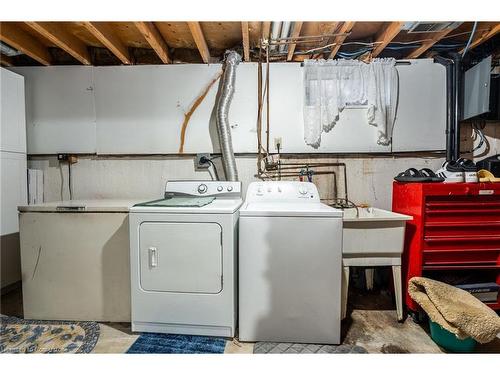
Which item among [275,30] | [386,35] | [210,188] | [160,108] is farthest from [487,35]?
[160,108]

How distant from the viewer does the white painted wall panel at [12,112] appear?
221cm

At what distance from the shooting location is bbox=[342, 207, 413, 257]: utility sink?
1802 millimetres

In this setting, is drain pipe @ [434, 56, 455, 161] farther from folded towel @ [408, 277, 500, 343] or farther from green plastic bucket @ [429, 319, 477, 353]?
green plastic bucket @ [429, 319, 477, 353]

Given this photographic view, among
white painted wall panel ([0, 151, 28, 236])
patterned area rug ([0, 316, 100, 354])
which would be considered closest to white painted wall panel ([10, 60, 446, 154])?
white painted wall panel ([0, 151, 28, 236])

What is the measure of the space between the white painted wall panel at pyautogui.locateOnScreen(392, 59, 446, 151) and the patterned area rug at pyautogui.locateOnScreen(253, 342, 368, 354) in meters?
1.89

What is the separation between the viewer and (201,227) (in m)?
→ 1.61

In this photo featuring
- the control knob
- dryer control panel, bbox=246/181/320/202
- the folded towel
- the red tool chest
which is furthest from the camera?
the control knob

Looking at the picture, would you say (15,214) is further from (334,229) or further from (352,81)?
(352,81)

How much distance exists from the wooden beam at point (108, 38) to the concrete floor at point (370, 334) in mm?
2213

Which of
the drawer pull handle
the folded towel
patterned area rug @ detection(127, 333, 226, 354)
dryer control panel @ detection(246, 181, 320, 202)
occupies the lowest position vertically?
patterned area rug @ detection(127, 333, 226, 354)

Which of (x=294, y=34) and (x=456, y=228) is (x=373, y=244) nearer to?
(x=456, y=228)

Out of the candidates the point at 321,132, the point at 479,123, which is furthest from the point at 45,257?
the point at 479,123

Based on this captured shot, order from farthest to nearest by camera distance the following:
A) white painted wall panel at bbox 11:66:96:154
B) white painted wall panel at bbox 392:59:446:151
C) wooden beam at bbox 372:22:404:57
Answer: white painted wall panel at bbox 11:66:96:154 → white painted wall panel at bbox 392:59:446:151 → wooden beam at bbox 372:22:404:57

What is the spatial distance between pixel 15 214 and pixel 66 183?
1.60 ft
